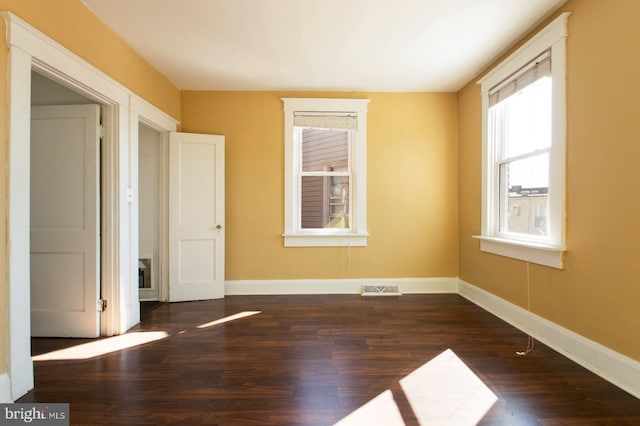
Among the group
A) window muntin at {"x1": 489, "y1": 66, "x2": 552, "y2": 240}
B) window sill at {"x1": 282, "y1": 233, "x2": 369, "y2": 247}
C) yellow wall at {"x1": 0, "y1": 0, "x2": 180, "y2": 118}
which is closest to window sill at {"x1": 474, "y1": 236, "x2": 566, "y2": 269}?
window muntin at {"x1": 489, "y1": 66, "x2": 552, "y2": 240}

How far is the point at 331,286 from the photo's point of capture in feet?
14.0

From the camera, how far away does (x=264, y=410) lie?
1806 millimetres

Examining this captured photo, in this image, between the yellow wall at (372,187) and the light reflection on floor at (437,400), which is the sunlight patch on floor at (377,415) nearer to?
the light reflection on floor at (437,400)

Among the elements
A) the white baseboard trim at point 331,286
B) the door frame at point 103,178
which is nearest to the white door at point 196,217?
the white baseboard trim at point 331,286

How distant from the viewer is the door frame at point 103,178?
6.16 feet

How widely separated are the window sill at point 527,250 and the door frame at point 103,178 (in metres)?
3.69

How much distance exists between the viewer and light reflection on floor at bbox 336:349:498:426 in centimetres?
173

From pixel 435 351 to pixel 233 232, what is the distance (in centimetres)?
282

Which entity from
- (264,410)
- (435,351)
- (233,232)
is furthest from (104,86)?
(435,351)

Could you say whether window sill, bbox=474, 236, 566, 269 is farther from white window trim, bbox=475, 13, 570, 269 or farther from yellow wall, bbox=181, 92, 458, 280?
yellow wall, bbox=181, 92, 458, 280

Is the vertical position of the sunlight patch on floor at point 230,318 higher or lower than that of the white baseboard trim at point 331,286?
lower

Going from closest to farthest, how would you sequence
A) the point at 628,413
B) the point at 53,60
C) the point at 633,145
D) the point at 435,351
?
the point at 628,413 → the point at 633,145 → the point at 53,60 → the point at 435,351

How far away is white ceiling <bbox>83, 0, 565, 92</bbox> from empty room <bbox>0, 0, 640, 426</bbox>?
0.03 meters

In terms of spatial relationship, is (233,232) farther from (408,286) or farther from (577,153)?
(577,153)
